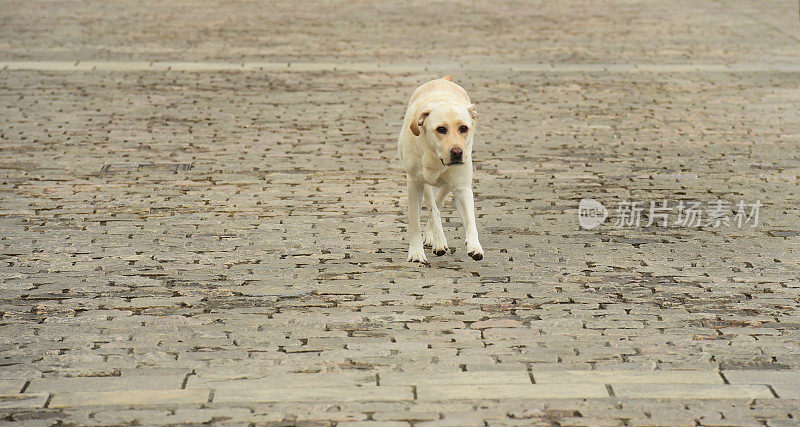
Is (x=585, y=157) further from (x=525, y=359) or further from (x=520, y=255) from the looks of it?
(x=525, y=359)

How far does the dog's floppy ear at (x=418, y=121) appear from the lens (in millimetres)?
8477

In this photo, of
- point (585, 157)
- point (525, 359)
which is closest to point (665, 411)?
point (525, 359)

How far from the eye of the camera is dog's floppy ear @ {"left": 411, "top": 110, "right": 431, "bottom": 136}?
848 cm

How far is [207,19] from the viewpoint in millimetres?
24594

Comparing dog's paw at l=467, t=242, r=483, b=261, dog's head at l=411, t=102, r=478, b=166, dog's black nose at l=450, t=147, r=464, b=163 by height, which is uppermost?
dog's head at l=411, t=102, r=478, b=166

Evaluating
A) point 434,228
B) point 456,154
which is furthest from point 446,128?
point 434,228

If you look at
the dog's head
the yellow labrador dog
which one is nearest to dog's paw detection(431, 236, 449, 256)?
the yellow labrador dog

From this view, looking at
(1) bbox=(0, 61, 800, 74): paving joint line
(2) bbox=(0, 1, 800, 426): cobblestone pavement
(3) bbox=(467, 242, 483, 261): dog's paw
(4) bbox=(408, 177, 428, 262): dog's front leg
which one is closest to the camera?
(2) bbox=(0, 1, 800, 426): cobblestone pavement

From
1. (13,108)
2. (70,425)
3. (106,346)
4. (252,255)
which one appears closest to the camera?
(70,425)

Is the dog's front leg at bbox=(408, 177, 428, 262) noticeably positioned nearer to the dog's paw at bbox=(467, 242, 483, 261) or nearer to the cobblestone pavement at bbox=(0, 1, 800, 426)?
the cobblestone pavement at bbox=(0, 1, 800, 426)

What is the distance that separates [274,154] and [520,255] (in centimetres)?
433

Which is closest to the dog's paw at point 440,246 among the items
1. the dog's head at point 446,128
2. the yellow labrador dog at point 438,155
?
the yellow labrador dog at point 438,155

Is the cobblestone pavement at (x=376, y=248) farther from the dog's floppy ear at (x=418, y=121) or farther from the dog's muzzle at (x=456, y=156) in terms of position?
the dog's floppy ear at (x=418, y=121)

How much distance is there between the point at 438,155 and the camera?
8.46m
